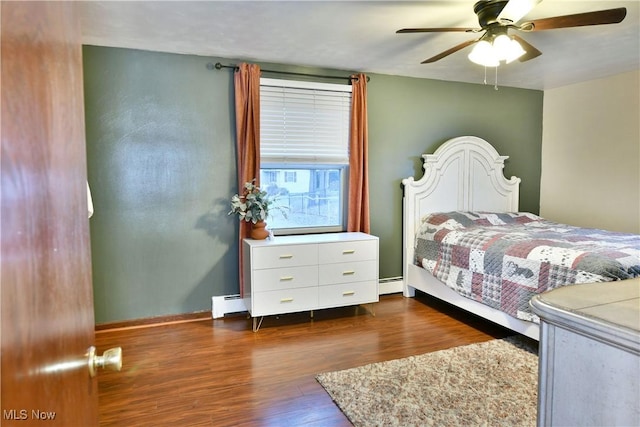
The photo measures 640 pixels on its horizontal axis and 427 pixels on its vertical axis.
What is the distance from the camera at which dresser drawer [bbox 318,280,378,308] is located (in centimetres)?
342

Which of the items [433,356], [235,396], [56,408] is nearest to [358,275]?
[433,356]

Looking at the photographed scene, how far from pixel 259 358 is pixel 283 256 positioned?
33.4 inches

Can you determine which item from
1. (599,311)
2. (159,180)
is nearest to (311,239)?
(159,180)

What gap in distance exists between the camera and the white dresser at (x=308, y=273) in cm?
320

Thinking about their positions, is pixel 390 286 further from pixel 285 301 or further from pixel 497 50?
pixel 497 50

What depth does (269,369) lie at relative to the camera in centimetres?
255

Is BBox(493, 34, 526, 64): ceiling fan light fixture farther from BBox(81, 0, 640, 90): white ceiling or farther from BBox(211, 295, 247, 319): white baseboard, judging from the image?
BBox(211, 295, 247, 319): white baseboard

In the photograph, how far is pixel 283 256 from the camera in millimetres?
3252

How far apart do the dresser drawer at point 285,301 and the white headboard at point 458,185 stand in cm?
127

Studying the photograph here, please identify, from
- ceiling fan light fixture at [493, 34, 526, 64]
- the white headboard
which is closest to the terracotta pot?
the white headboard

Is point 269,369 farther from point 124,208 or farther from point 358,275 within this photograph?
point 124,208

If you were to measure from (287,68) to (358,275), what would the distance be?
79.1 inches

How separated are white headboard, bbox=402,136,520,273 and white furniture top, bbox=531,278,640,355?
325 cm

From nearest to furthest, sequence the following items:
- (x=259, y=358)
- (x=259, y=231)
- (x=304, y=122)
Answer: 1. (x=259, y=358)
2. (x=259, y=231)
3. (x=304, y=122)
